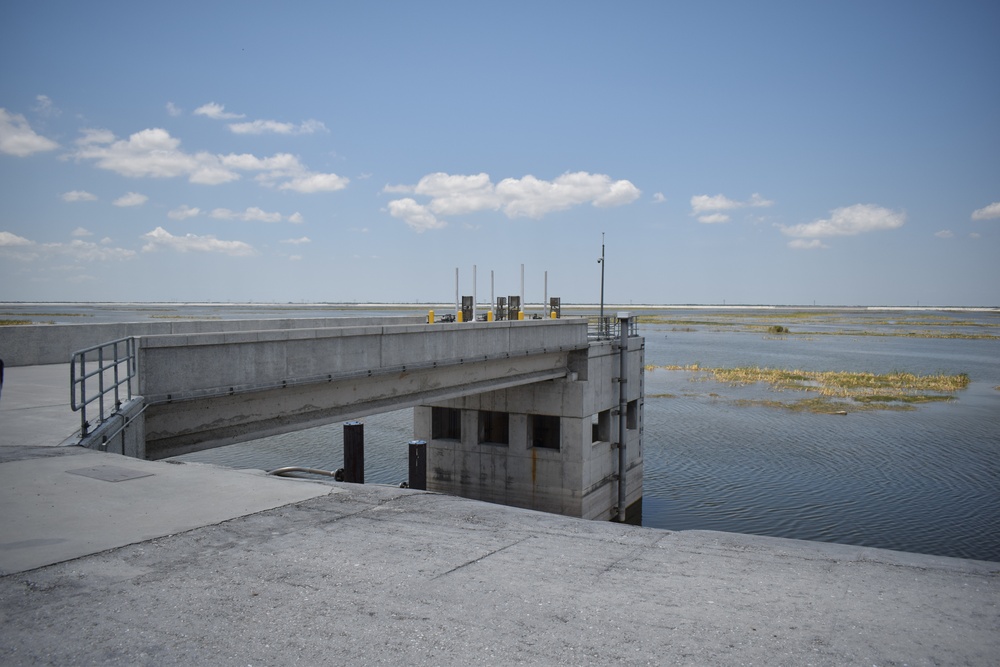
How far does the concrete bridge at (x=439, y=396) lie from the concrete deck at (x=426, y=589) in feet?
11.6

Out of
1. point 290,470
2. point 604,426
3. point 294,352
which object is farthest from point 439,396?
point 604,426

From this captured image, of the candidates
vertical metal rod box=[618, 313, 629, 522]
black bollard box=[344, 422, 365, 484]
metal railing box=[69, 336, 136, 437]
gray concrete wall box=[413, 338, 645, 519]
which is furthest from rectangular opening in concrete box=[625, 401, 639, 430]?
metal railing box=[69, 336, 136, 437]

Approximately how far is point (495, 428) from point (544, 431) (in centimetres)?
168

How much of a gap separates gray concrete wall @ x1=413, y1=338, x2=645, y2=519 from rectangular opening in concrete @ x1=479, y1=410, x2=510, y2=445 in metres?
0.52

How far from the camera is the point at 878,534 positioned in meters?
20.7

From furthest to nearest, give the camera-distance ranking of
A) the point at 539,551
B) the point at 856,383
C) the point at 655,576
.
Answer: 1. the point at 856,383
2. the point at 539,551
3. the point at 655,576

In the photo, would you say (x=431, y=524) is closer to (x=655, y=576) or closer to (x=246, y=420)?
(x=655, y=576)

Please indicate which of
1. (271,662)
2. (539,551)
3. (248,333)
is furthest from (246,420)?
(271,662)

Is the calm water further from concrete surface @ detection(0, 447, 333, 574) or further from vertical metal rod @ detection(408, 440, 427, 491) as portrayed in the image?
concrete surface @ detection(0, 447, 333, 574)

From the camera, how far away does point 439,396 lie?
17.6m

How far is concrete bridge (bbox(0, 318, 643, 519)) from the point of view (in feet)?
37.6

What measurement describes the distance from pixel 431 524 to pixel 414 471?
36.6ft

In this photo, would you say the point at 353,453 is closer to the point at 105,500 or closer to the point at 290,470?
the point at 290,470

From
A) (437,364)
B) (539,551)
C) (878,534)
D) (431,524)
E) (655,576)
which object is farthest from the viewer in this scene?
(878,534)
